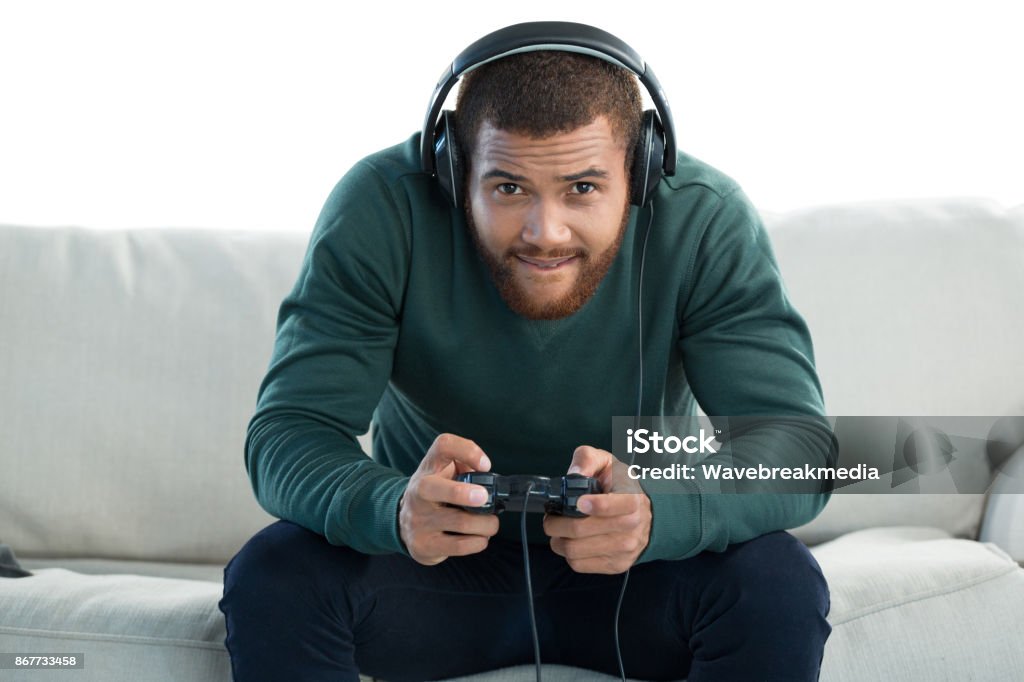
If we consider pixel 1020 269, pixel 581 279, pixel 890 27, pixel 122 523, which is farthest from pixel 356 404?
pixel 890 27

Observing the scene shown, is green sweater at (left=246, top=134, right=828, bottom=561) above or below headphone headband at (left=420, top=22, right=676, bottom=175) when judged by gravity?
below

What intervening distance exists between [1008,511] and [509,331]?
0.85 m

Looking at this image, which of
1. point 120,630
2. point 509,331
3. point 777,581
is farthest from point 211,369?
point 777,581

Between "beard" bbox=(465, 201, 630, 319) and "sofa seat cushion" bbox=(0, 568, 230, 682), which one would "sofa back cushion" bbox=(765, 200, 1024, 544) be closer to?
"beard" bbox=(465, 201, 630, 319)

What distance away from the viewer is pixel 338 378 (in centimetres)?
124

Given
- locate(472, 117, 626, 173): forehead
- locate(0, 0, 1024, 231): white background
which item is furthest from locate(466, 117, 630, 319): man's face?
locate(0, 0, 1024, 231): white background

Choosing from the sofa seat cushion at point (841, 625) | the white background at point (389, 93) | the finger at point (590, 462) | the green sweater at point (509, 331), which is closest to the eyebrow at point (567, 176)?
the green sweater at point (509, 331)

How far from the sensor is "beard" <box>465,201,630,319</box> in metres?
1.24

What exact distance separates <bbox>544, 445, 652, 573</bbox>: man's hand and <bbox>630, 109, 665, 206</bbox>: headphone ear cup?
0.34 meters

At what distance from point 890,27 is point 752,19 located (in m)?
0.27

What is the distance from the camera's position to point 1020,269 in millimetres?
1751

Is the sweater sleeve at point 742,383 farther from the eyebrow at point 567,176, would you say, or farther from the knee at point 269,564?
the knee at point 269,564

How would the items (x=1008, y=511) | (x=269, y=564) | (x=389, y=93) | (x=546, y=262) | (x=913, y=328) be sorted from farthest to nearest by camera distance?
(x=389, y=93)
(x=913, y=328)
(x=1008, y=511)
(x=546, y=262)
(x=269, y=564)

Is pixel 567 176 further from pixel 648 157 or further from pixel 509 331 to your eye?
pixel 509 331
